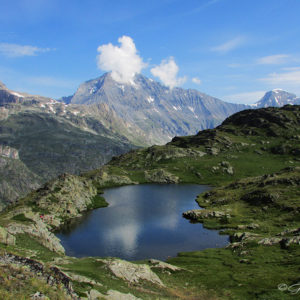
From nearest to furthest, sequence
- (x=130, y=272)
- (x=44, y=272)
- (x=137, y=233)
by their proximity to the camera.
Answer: (x=44, y=272) < (x=130, y=272) < (x=137, y=233)

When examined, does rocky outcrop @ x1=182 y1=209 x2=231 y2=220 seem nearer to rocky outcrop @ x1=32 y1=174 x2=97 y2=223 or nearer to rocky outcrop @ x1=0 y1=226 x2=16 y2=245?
rocky outcrop @ x1=32 y1=174 x2=97 y2=223

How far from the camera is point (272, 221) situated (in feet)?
349

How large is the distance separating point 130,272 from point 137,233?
5934 cm

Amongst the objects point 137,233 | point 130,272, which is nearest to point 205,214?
point 137,233

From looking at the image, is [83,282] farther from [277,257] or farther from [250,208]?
[250,208]

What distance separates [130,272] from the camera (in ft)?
159

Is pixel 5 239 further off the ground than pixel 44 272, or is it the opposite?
pixel 44 272

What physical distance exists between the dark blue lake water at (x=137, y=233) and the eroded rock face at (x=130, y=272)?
33125 mm

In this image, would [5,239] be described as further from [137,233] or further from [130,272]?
[137,233]

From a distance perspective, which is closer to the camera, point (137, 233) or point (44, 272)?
point (44, 272)

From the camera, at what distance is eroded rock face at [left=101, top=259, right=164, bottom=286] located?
46.7m

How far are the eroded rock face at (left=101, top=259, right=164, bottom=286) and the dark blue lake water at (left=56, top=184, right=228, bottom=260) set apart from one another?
33125 millimetres

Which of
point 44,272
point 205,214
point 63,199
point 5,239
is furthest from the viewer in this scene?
point 63,199

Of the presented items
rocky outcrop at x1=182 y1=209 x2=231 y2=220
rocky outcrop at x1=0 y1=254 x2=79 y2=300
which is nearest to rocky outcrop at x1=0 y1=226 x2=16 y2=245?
rocky outcrop at x1=0 y1=254 x2=79 y2=300
